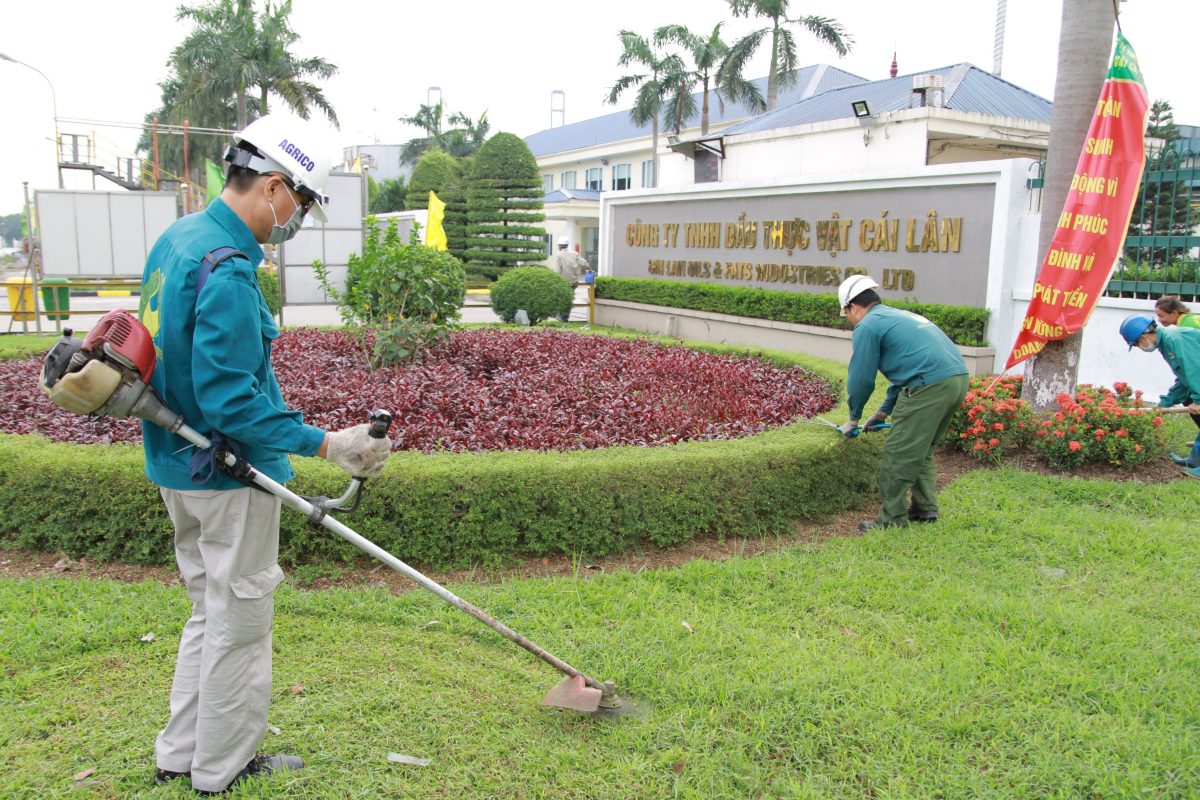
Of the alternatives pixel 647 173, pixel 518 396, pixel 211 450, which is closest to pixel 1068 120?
pixel 518 396

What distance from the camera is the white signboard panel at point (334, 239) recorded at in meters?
18.1

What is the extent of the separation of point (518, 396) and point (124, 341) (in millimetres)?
4677

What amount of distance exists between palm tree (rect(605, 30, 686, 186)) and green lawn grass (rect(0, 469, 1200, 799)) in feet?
104

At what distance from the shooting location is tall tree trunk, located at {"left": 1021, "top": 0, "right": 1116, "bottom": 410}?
6.77 meters

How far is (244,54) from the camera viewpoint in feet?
100

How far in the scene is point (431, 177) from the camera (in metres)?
36.8

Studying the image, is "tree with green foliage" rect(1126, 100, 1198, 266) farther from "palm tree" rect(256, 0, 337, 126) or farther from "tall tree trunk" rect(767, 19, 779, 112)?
"palm tree" rect(256, 0, 337, 126)

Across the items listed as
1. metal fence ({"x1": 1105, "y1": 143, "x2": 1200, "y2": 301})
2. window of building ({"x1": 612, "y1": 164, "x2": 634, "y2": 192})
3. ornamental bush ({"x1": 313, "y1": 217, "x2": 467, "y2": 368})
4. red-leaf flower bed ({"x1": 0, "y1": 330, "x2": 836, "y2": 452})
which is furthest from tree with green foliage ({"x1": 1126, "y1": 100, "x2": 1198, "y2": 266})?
window of building ({"x1": 612, "y1": 164, "x2": 634, "y2": 192})

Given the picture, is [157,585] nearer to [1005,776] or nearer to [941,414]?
[1005,776]

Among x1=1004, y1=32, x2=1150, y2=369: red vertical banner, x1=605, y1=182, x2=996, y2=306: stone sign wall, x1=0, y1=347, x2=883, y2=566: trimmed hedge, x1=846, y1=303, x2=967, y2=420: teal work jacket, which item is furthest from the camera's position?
x1=605, y1=182, x2=996, y2=306: stone sign wall

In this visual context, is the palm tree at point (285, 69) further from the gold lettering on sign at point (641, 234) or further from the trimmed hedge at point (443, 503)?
the trimmed hedge at point (443, 503)

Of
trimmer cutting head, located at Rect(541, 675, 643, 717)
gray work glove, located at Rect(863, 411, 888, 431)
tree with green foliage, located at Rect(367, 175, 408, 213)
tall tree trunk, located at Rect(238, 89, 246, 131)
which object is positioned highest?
tall tree trunk, located at Rect(238, 89, 246, 131)

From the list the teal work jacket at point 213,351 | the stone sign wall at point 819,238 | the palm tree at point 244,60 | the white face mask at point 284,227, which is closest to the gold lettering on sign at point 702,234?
the stone sign wall at point 819,238

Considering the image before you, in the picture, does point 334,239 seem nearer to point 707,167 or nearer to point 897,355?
point 707,167
